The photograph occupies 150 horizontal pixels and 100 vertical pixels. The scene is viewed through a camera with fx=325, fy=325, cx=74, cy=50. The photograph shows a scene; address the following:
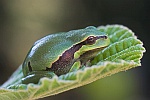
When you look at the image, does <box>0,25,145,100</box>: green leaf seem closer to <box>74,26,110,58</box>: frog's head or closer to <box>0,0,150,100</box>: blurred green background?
<box>74,26,110,58</box>: frog's head

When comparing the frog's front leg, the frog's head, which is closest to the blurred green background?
the frog's head

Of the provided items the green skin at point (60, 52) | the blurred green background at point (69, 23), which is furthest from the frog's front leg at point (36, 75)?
the blurred green background at point (69, 23)

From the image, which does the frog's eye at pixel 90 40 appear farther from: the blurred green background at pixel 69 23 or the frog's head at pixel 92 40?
the blurred green background at pixel 69 23

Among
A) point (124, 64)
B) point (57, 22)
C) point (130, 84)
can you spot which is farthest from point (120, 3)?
point (124, 64)

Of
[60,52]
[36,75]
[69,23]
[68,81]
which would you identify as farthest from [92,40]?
[69,23]

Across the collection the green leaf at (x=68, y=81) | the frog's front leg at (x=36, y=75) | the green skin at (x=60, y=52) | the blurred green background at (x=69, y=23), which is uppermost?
the blurred green background at (x=69, y=23)

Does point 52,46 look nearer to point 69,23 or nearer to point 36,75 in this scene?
point 36,75
